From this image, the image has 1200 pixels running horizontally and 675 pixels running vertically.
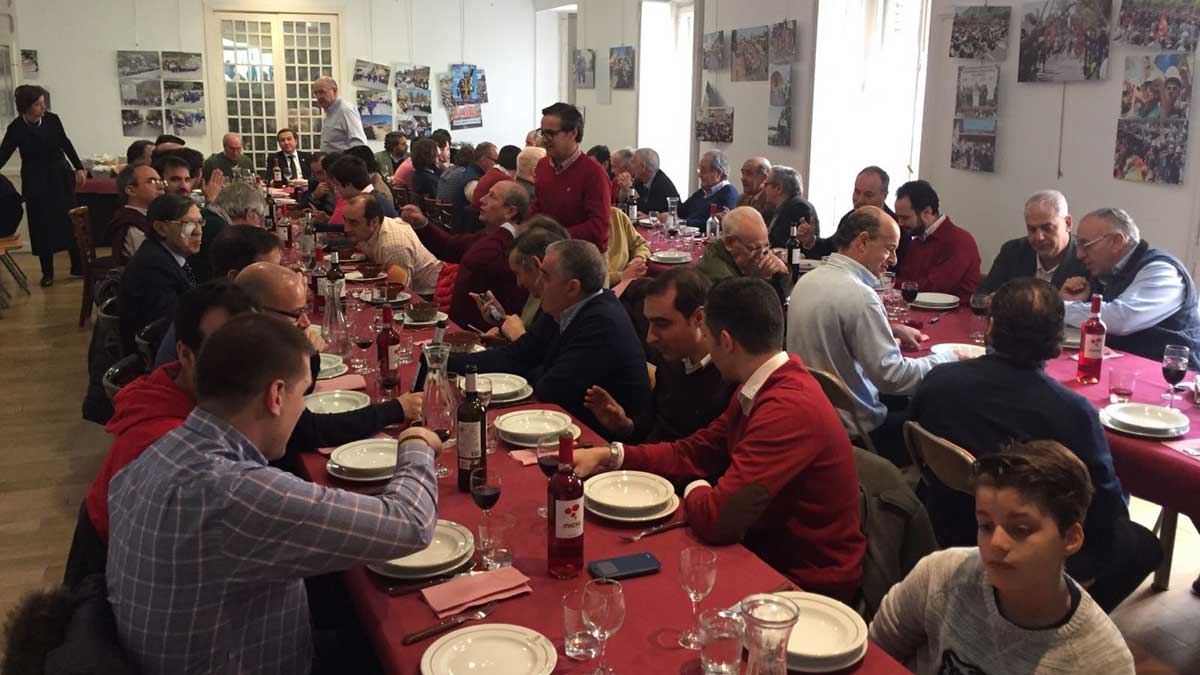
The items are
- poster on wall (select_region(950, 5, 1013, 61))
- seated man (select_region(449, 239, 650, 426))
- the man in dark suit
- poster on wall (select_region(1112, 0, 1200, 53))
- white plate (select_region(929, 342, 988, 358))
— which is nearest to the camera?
seated man (select_region(449, 239, 650, 426))

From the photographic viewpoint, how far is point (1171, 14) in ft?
17.8

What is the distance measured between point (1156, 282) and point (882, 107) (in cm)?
472

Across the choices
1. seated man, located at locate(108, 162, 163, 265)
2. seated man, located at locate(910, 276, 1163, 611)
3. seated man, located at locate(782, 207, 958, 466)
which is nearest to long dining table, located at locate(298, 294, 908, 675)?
seated man, located at locate(910, 276, 1163, 611)

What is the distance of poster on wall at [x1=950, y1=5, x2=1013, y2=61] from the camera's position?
6.68 meters

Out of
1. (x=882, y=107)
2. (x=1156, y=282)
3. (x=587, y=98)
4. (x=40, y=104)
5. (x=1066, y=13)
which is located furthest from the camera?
(x=587, y=98)

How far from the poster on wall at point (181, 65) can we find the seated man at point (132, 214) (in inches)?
322

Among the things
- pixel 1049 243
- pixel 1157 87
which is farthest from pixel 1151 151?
pixel 1049 243

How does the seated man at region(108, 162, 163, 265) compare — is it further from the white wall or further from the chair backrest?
the white wall

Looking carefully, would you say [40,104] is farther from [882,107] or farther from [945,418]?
[945,418]

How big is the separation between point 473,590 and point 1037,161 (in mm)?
5783

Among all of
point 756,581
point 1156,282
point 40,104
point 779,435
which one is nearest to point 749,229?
point 1156,282

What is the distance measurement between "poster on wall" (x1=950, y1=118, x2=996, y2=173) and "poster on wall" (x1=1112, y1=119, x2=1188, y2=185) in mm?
1067

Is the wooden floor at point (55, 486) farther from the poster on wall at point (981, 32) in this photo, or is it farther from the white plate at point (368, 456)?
the poster on wall at point (981, 32)

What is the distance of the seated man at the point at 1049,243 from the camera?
515 centimetres
